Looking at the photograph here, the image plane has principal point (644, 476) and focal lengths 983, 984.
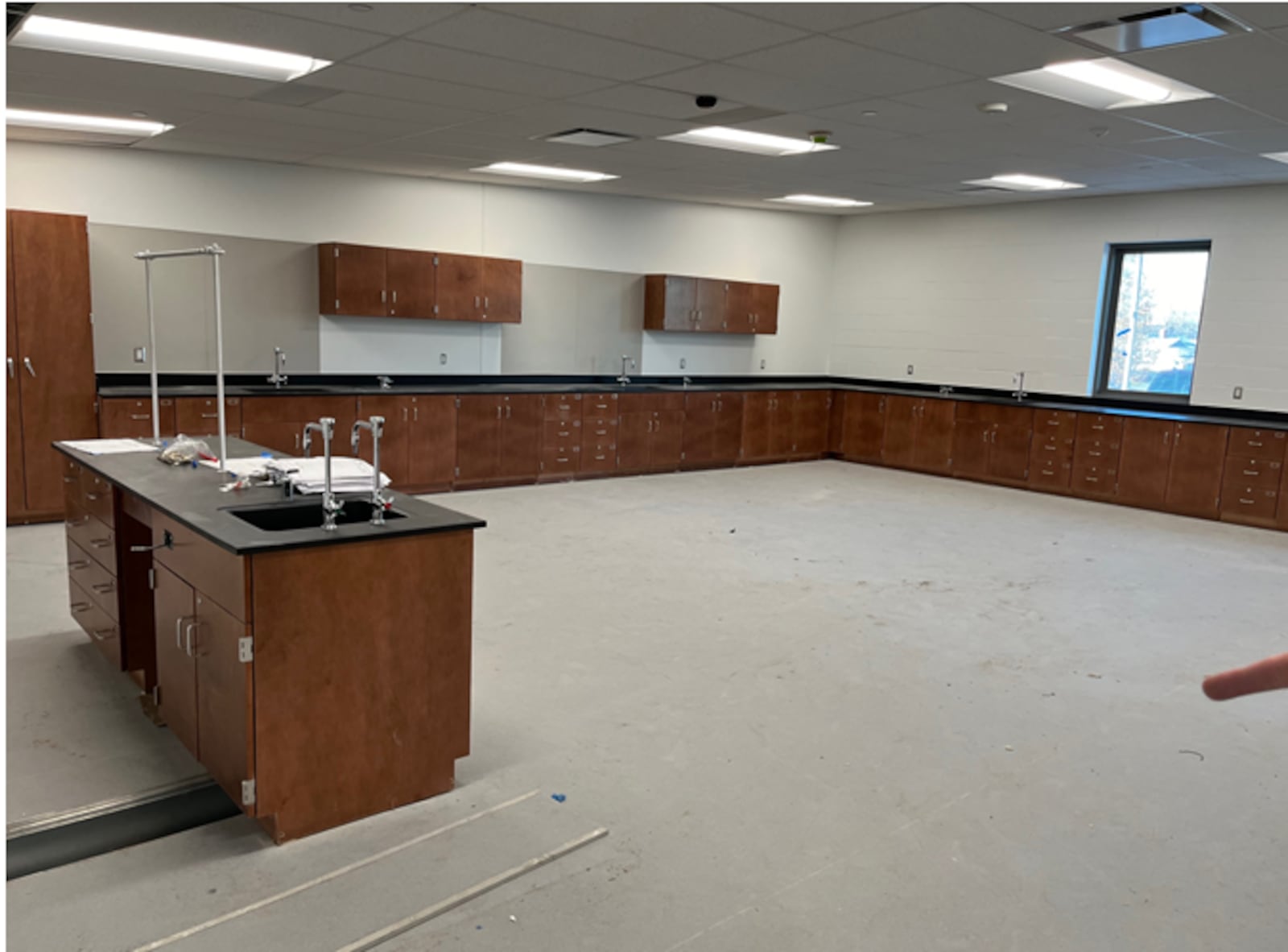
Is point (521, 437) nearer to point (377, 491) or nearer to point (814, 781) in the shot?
point (377, 491)

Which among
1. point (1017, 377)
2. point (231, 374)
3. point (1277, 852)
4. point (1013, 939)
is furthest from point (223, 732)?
point (1017, 377)

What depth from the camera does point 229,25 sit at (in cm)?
407

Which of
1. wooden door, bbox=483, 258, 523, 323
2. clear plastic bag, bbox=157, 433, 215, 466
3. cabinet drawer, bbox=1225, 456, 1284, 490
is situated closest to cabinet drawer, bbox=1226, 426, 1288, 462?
cabinet drawer, bbox=1225, 456, 1284, 490

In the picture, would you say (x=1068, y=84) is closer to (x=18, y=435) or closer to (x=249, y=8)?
(x=249, y=8)

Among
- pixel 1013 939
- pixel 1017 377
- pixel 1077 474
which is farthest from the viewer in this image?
pixel 1017 377

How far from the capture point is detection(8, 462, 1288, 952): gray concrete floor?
2.62 m

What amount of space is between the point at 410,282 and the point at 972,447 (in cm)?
574

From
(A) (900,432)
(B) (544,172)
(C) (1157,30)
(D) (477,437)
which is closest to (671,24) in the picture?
(C) (1157,30)

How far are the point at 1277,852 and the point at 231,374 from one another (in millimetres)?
7377

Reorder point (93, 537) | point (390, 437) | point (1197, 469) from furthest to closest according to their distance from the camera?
point (1197, 469), point (390, 437), point (93, 537)

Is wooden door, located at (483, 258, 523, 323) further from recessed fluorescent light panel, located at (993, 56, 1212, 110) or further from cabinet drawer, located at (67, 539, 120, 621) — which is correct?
recessed fluorescent light panel, located at (993, 56, 1212, 110)

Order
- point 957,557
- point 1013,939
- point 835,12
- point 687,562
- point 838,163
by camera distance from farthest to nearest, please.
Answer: point 838,163, point 957,557, point 687,562, point 835,12, point 1013,939

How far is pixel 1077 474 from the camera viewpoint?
9188 millimetres

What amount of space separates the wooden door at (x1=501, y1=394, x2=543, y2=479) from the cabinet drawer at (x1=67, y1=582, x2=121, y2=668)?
4.41 metres
